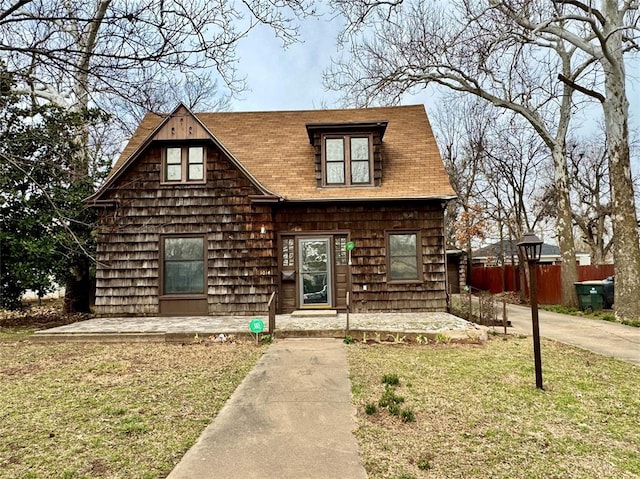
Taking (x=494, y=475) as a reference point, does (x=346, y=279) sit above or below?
above

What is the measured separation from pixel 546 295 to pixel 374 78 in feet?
37.3

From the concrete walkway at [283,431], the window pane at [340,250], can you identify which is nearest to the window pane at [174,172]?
the window pane at [340,250]

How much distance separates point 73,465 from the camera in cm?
311

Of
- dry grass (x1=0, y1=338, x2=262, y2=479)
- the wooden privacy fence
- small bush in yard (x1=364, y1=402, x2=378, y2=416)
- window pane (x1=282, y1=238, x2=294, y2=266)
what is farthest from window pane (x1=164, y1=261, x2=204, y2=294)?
the wooden privacy fence

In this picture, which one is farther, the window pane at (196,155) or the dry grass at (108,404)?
the window pane at (196,155)

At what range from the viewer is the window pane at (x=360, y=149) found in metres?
11.4

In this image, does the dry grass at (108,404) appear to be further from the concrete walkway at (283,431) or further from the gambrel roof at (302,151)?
the gambrel roof at (302,151)

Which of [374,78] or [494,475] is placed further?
[374,78]

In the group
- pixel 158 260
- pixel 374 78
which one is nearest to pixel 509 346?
pixel 158 260

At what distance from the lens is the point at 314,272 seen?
10.9m

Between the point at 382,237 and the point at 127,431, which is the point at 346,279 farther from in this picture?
the point at 127,431

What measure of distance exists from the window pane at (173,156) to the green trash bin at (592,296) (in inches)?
535

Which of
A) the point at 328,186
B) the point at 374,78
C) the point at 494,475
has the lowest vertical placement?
the point at 494,475

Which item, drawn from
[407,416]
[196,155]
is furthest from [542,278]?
[407,416]
